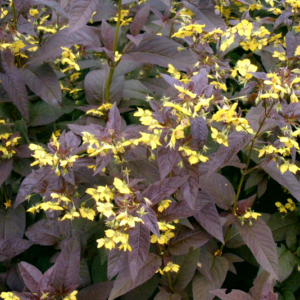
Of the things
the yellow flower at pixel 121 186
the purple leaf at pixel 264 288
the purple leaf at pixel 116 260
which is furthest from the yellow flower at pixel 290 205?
the yellow flower at pixel 121 186

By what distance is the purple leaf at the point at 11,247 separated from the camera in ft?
5.62

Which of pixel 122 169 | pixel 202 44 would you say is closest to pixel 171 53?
pixel 202 44

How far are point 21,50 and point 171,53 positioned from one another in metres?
0.72

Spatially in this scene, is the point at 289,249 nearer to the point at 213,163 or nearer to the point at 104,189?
the point at 213,163

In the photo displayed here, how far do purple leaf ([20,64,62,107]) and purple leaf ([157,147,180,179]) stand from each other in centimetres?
77

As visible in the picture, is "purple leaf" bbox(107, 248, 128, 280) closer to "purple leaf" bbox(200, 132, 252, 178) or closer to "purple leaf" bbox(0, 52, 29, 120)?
"purple leaf" bbox(200, 132, 252, 178)

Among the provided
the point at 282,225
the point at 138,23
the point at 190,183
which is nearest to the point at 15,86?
the point at 138,23

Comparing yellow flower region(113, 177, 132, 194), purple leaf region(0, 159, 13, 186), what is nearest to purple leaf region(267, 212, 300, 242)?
yellow flower region(113, 177, 132, 194)

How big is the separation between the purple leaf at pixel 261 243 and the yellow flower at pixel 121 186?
1.81 ft

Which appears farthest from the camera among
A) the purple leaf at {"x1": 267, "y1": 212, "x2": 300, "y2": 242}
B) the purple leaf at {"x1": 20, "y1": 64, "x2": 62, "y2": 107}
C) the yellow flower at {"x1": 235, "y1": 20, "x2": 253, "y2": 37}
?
the purple leaf at {"x1": 267, "y1": 212, "x2": 300, "y2": 242}

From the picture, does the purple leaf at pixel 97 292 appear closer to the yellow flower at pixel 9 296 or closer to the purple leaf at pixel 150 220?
the yellow flower at pixel 9 296

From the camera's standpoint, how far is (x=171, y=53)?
185 cm

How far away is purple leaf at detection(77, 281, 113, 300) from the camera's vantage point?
1519 mm

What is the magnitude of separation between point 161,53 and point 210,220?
2.68 ft
